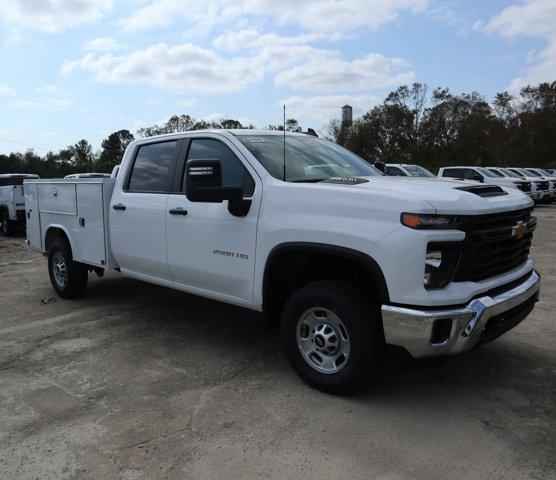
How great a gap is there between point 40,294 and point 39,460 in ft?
15.5

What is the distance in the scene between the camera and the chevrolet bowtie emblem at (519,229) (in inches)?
148

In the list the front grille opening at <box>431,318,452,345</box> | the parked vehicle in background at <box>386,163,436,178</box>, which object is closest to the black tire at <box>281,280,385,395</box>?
the front grille opening at <box>431,318,452,345</box>

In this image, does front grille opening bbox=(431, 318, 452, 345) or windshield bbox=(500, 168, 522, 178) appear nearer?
front grille opening bbox=(431, 318, 452, 345)

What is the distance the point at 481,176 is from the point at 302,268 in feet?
60.3

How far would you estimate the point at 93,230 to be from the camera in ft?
19.9

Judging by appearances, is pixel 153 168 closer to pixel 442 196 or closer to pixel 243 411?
pixel 243 411

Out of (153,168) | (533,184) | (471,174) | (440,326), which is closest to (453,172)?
(471,174)

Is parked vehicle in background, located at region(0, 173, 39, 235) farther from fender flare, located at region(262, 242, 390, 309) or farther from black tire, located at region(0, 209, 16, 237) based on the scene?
fender flare, located at region(262, 242, 390, 309)

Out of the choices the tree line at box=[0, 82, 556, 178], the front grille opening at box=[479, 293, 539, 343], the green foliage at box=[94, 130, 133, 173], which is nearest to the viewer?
the front grille opening at box=[479, 293, 539, 343]

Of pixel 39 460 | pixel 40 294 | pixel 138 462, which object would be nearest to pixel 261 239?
pixel 138 462

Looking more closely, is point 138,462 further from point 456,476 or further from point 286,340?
point 456,476

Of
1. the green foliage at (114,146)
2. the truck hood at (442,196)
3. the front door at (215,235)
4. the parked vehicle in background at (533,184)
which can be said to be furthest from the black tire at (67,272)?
the green foliage at (114,146)

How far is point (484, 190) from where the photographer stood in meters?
3.78

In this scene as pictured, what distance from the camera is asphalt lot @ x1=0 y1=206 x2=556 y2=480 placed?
3.04m
